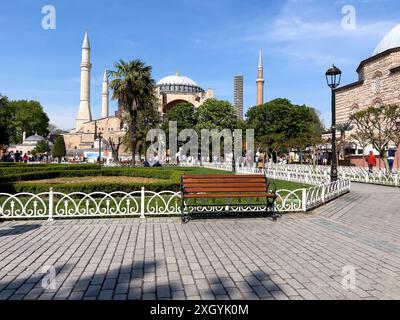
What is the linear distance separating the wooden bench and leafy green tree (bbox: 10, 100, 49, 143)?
73022mm

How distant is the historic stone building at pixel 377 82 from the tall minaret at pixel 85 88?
54350 millimetres

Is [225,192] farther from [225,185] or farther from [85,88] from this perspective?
[85,88]

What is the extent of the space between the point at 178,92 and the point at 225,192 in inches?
3041

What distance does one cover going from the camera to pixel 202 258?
16.0 feet

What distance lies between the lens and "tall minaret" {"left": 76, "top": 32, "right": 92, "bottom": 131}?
72887mm

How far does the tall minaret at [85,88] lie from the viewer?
7289 cm

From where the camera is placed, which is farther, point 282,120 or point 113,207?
point 282,120

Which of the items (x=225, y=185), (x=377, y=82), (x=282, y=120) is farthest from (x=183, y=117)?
(x=225, y=185)

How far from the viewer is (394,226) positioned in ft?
23.1

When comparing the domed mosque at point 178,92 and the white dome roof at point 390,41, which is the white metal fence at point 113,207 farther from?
the domed mosque at point 178,92

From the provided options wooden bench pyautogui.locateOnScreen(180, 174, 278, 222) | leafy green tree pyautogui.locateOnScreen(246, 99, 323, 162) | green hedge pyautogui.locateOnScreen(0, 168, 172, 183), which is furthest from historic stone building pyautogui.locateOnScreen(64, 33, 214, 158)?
wooden bench pyautogui.locateOnScreen(180, 174, 278, 222)

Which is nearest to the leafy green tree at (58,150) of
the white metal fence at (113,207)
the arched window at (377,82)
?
the arched window at (377,82)

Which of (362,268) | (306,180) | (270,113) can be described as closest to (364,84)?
(270,113)
